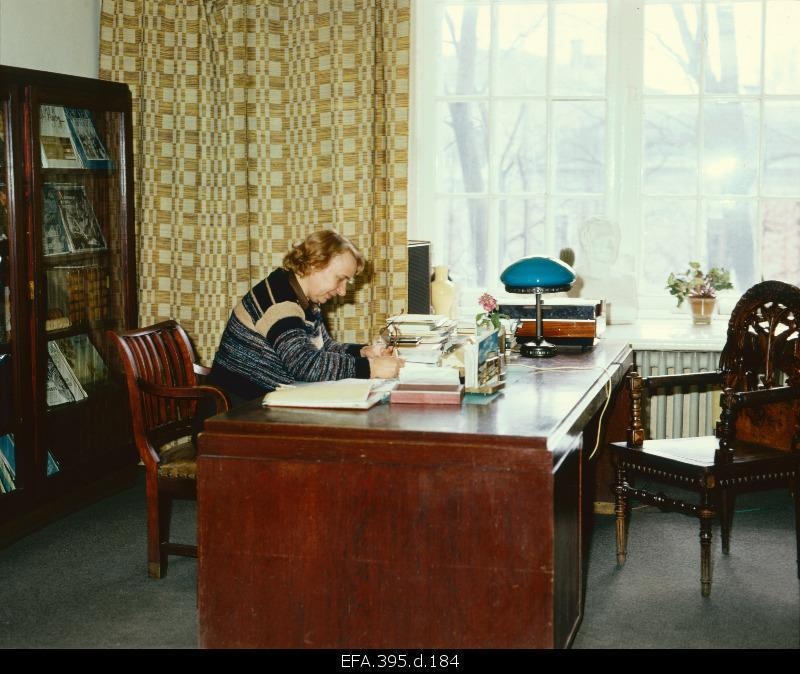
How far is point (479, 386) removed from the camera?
121 inches

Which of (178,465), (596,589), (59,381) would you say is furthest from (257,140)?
(596,589)

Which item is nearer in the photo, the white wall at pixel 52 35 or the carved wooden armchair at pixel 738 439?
the carved wooden armchair at pixel 738 439

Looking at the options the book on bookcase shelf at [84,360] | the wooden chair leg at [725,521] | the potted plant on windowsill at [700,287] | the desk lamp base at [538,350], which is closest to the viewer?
the wooden chair leg at [725,521]

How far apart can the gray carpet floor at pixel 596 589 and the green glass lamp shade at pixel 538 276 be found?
0.98 metres

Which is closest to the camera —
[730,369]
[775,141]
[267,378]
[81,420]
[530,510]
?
[530,510]

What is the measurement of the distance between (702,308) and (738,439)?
1139 mm

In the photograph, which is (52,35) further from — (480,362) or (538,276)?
(480,362)

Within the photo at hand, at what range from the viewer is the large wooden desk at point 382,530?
250 centimetres

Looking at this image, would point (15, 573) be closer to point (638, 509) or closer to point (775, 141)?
point (638, 509)

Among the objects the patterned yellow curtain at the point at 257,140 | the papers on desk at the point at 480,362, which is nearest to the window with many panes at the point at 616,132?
the patterned yellow curtain at the point at 257,140

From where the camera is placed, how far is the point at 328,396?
2846mm

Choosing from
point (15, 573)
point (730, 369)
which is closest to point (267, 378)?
point (15, 573)

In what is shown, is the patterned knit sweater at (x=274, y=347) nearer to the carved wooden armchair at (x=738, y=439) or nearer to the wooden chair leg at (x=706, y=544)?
the carved wooden armchair at (x=738, y=439)

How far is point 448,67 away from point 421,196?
2.06ft
